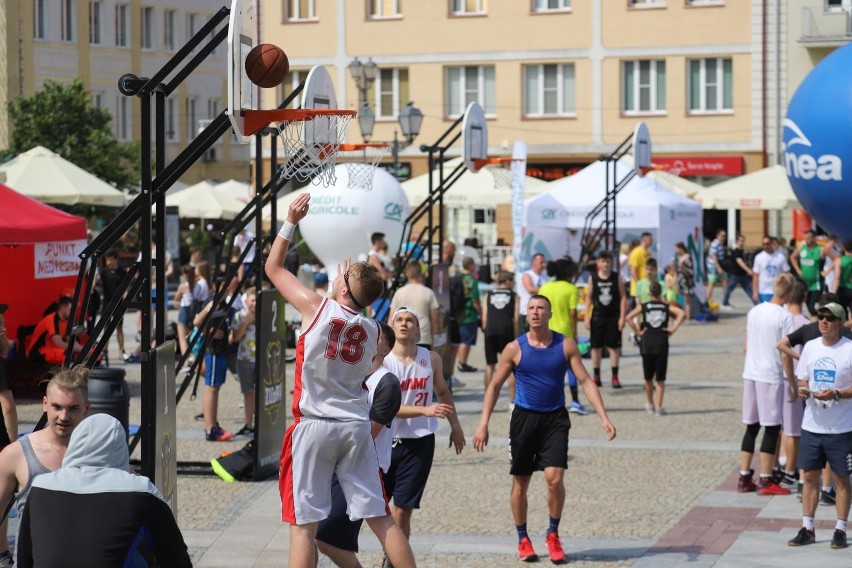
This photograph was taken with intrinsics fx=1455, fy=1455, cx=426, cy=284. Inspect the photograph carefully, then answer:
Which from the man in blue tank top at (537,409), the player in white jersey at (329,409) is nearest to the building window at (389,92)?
the man in blue tank top at (537,409)

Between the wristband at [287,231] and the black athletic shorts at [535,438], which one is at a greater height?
the wristband at [287,231]

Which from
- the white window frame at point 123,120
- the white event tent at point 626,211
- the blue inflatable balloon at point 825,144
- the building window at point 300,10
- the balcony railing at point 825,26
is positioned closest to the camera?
the blue inflatable balloon at point 825,144

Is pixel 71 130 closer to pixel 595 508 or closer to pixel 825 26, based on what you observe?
pixel 825 26

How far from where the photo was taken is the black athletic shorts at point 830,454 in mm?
9875

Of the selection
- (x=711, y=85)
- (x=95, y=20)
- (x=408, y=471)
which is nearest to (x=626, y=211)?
(x=95, y=20)

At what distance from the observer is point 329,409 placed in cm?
732

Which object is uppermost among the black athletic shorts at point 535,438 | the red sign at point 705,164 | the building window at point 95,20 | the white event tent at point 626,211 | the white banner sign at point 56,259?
the building window at point 95,20

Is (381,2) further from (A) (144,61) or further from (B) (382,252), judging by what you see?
(B) (382,252)

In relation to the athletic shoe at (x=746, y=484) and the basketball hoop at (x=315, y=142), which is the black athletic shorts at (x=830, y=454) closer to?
the athletic shoe at (x=746, y=484)

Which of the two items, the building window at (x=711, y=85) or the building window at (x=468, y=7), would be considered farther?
the building window at (x=468, y=7)

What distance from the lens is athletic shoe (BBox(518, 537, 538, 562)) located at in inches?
370

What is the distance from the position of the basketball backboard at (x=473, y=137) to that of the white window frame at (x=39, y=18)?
23.1 ft

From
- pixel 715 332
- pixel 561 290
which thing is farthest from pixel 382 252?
pixel 715 332

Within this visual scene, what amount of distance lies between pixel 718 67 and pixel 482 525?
1405 inches
